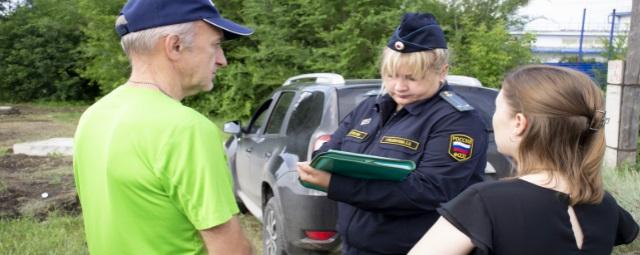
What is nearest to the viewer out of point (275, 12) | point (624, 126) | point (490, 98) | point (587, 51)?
point (490, 98)

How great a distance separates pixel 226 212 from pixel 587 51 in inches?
645

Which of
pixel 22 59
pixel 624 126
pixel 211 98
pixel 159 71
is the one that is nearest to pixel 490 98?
pixel 624 126

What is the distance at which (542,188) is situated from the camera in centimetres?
141

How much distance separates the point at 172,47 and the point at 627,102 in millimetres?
5654

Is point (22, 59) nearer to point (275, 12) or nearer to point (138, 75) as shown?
point (275, 12)

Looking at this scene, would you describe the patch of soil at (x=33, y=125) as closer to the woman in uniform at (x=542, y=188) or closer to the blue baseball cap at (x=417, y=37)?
the blue baseball cap at (x=417, y=37)

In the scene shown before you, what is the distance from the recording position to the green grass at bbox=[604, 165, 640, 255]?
4.11 meters

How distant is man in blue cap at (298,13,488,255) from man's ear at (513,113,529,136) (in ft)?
2.24

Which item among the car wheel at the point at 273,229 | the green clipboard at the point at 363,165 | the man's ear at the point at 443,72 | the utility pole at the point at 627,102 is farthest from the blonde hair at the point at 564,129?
the utility pole at the point at 627,102

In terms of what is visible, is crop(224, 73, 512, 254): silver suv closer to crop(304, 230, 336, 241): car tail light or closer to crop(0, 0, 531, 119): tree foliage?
crop(304, 230, 336, 241): car tail light

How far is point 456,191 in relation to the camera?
2.20 meters

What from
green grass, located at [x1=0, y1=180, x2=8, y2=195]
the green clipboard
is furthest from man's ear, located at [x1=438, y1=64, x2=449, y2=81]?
green grass, located at [x1=0, y1=180, x2=8, y2=195]

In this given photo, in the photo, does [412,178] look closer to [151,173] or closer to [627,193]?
[151,173]

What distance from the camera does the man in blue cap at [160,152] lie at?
144 cm
